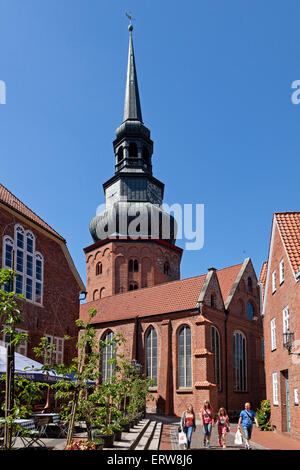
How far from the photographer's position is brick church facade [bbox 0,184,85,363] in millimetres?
22641

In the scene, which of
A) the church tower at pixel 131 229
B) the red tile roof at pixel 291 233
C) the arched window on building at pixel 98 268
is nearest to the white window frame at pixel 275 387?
the red tile roof at pixel 291 233

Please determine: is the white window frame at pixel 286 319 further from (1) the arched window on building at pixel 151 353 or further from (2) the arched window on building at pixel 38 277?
(1) the arched window on building at pixel 151 353

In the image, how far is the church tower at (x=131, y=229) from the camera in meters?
53.0

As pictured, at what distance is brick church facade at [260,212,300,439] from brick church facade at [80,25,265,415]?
929 centimetres

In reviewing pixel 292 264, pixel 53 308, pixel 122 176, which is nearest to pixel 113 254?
pixel 122 176

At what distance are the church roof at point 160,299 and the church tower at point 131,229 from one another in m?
8.46

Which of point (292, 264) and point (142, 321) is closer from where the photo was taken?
point (292, 264)

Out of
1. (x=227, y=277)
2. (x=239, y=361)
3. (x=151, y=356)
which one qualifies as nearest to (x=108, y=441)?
(x=151, y=356)

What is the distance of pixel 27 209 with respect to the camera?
84.4 ft

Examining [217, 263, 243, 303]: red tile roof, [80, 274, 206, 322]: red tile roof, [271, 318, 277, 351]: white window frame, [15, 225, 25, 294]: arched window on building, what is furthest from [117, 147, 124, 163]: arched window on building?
[271, 318, 277, 351]: white window frame

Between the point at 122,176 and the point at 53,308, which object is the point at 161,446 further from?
the point at 122,176

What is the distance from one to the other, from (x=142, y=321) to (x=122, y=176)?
24.0m

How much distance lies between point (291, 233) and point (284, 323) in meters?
3.83

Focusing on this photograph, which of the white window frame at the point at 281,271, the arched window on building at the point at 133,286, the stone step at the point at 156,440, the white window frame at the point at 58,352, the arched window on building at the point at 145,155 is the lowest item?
the stone step at the point at 156,440
